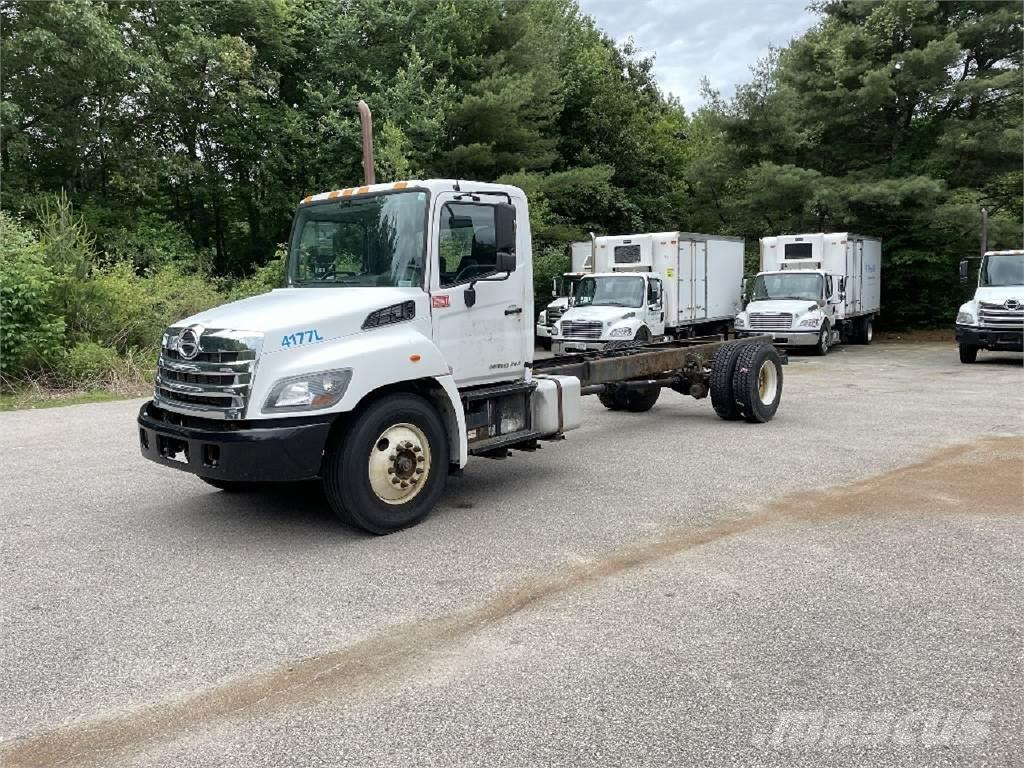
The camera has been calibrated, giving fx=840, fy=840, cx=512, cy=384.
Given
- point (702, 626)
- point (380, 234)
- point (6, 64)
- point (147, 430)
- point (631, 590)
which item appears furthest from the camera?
point (6, 64)

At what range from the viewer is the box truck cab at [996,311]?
17.2m

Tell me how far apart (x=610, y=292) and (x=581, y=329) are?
1.54 metres

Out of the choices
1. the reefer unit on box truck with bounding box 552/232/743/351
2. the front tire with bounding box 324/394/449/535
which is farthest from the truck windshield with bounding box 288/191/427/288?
the reefer unit on box truck with bounding box 552/232/743/351

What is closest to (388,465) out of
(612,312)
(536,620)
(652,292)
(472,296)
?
(472,296)

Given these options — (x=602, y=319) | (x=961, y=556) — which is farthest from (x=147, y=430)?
(x=602, y=319)

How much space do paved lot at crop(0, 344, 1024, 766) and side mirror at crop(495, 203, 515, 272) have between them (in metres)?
1.91

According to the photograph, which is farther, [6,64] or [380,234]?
[6,64]

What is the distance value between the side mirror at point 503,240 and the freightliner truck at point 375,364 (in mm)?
12

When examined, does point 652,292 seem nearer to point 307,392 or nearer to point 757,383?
point 757,383

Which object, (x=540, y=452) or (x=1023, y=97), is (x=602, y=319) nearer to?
(x=540, y=452)

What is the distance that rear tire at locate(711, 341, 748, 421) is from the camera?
1044cm

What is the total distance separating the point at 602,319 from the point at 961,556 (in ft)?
44.6

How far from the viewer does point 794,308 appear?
21609mm

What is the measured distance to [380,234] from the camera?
6320 millimetres
